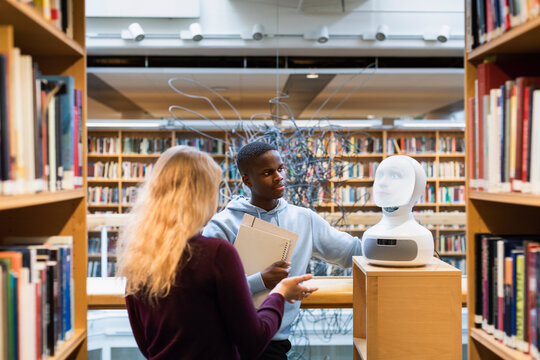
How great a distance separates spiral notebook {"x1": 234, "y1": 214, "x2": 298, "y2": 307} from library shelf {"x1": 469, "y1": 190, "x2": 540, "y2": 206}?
56 centimetres

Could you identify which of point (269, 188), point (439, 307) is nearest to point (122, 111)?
point (269, 188)

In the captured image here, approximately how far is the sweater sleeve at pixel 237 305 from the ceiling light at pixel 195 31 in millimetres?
4256

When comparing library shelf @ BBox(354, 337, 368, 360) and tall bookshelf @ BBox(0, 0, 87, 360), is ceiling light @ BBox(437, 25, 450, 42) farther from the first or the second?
tall bookshelf @ BBox(0, 0, 87, 360)

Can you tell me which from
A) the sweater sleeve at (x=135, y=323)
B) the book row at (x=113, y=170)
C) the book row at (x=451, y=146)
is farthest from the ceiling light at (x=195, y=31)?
the sweater sleeve at (x=135, y=323)

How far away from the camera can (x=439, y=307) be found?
57.8 inches

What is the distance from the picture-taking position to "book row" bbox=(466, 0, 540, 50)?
1061 mm

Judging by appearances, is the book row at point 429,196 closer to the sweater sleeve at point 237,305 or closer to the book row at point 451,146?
the book row at point 451,146

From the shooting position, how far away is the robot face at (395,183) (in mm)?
1538

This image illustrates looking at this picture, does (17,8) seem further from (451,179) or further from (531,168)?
(451,179)

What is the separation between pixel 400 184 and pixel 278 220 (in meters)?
0.50

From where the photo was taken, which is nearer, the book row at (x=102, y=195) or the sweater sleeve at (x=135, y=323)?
the sweater sleeve at (x=135, y=323)

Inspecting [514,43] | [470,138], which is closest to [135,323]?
[470,138]

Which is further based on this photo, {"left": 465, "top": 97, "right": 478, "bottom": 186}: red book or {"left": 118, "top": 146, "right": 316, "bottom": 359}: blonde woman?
{"left": 465, "top": 97, "right": 478, "bottom": 186}: red book

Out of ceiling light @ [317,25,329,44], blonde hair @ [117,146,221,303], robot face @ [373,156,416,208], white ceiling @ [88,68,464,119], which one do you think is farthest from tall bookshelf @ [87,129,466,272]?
blonde hair @ [117,146,221,303]
